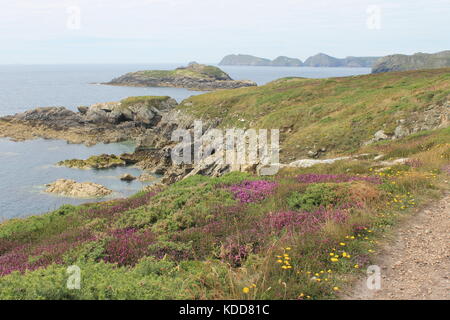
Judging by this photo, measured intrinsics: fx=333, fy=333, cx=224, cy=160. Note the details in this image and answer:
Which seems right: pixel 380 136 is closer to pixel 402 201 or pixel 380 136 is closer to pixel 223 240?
pixel 402 201

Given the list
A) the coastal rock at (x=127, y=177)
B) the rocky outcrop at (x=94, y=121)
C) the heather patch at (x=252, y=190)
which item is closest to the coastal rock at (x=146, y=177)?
the coastal rock at (x=127, y=177)

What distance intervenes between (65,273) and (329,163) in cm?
1692

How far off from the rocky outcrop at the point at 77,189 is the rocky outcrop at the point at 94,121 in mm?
28929

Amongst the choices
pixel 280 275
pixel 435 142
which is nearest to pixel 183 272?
pixel 280 275

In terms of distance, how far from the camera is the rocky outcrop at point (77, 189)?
36.7m

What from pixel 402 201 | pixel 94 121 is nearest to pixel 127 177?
pixel 402 201

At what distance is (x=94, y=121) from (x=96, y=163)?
3456cm

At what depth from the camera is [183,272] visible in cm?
759

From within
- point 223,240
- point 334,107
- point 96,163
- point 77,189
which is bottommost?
point 77,189

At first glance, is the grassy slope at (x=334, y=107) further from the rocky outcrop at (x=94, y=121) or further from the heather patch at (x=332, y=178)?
the heather patch at (x=332, y=178)

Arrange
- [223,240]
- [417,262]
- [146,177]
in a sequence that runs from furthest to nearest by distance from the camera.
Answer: [146,177] < [223,240] < [417,262]

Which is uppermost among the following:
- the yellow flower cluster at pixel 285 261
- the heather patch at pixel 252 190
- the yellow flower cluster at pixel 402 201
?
the yellow flower cluster at pixel 402 201

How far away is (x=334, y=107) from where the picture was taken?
42469mm
